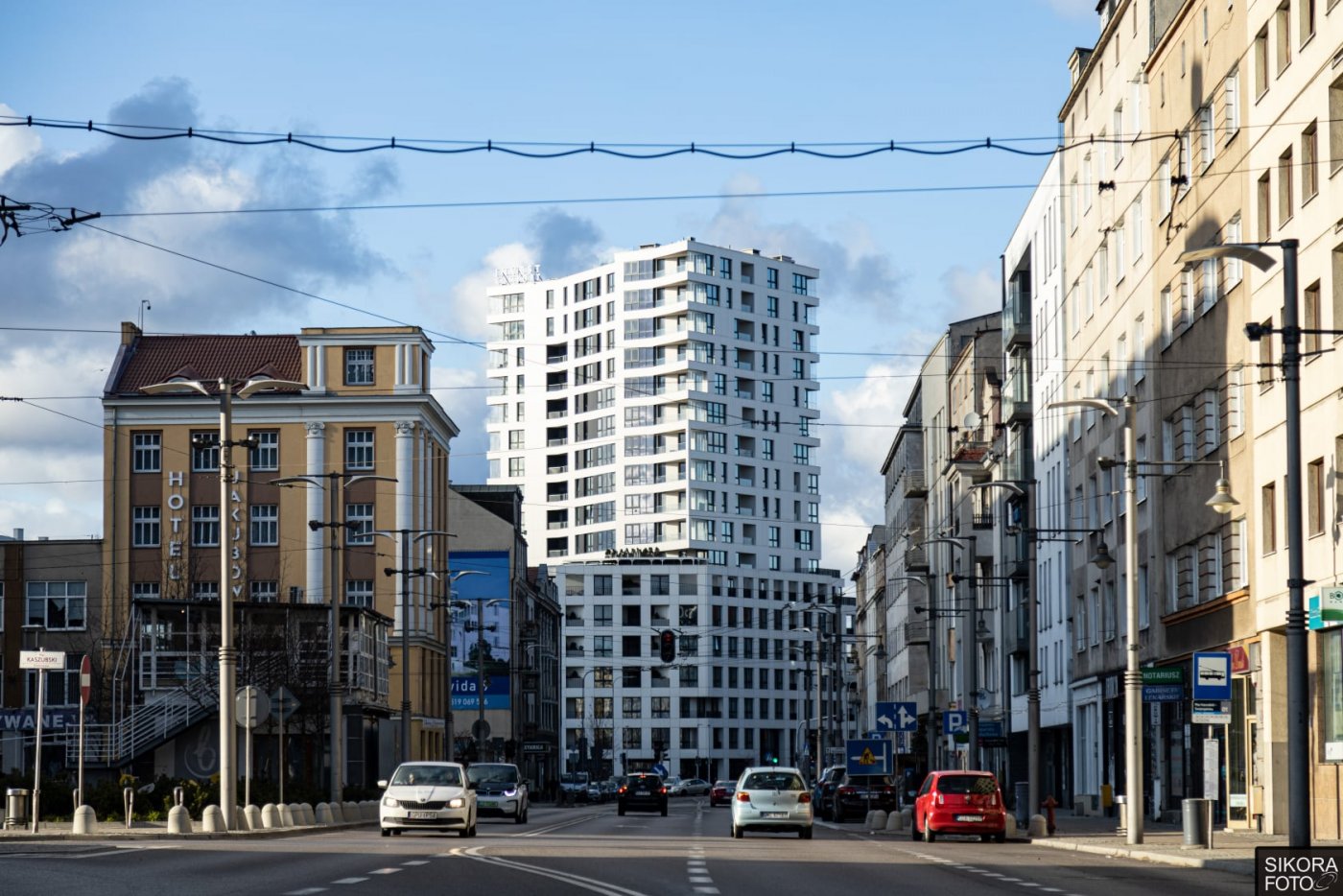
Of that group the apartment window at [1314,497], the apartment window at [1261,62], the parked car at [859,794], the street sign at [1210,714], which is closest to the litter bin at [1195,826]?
the street sign at [1210,714]

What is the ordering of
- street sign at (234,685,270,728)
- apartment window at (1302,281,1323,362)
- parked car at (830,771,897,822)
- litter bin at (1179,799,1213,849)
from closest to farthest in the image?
1. litter bin at (1179,799,1213,849)
2. apartment window at (1302,281,1323,362)
3. street sign at (234,685,270,728)
4. parked car at (830,771,897,822)

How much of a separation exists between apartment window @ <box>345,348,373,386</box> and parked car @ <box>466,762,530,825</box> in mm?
43894

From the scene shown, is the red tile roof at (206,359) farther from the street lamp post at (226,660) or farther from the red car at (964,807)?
the red car at (964,807)

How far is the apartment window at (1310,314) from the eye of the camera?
37.2m

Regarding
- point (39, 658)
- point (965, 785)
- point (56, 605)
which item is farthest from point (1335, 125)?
point (56, 605)

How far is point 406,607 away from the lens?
66.2 m

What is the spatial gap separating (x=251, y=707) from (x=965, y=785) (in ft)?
45.1

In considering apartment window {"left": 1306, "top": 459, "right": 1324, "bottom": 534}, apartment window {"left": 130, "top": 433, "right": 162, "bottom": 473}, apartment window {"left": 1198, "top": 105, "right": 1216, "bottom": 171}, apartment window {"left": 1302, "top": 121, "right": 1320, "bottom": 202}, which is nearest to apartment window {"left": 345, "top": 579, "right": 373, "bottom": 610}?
apartment window {"left": 130, "top": 433, "right": 162, "bottom": 473}

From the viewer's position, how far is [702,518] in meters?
180

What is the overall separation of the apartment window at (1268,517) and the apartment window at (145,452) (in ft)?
220

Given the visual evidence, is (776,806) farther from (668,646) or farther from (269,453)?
(269,453)

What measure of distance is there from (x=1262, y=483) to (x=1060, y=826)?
45.1 feet

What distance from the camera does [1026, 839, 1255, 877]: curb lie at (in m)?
28.2

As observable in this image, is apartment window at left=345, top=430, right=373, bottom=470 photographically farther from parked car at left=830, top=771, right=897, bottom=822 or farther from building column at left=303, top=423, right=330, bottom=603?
parked car at left=830, top=771, right=897, bottom=822
